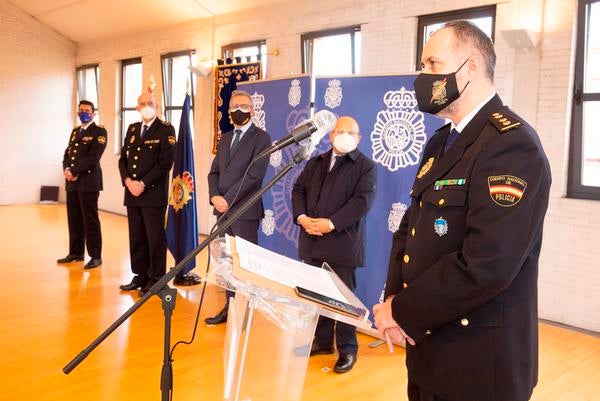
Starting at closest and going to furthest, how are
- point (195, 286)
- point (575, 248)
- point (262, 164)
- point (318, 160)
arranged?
point (318, 160)
point (262, 164)
point (575, 248)
point (195, 286)

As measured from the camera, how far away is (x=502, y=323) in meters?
1.40

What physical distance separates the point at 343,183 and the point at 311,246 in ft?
1.44

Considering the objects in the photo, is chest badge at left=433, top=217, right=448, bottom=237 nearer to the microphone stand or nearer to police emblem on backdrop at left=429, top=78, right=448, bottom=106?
police emblem on backdrop at left=429, top=78, right=448, bottom=106

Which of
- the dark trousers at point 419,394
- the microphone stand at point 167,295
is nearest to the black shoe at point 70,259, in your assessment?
the microphone stand at point 167,295

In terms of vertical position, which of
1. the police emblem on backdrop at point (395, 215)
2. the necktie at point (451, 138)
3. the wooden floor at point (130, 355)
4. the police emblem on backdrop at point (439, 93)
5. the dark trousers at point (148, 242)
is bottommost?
the wooden floor at point (130, 355)

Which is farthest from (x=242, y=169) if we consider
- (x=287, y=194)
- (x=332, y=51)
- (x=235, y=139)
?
(x=332, y=51)

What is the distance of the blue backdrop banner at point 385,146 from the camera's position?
383 centimetres

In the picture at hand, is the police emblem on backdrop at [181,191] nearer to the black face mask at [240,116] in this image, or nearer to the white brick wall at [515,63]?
the black face mask at [240,116]

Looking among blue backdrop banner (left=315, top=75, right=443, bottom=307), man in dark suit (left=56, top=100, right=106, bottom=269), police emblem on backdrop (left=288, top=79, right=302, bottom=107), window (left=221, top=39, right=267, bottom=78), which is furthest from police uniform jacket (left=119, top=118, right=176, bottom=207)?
window (left=221, top=39, right=267, bottom=78)

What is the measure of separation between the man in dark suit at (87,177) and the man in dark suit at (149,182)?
95 centimetres

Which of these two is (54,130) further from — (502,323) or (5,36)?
(502,323)

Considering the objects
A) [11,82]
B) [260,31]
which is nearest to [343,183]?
[260,31]

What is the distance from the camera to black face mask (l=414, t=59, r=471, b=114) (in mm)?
1518

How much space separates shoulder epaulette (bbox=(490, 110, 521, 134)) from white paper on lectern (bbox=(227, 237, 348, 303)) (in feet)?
1.94
